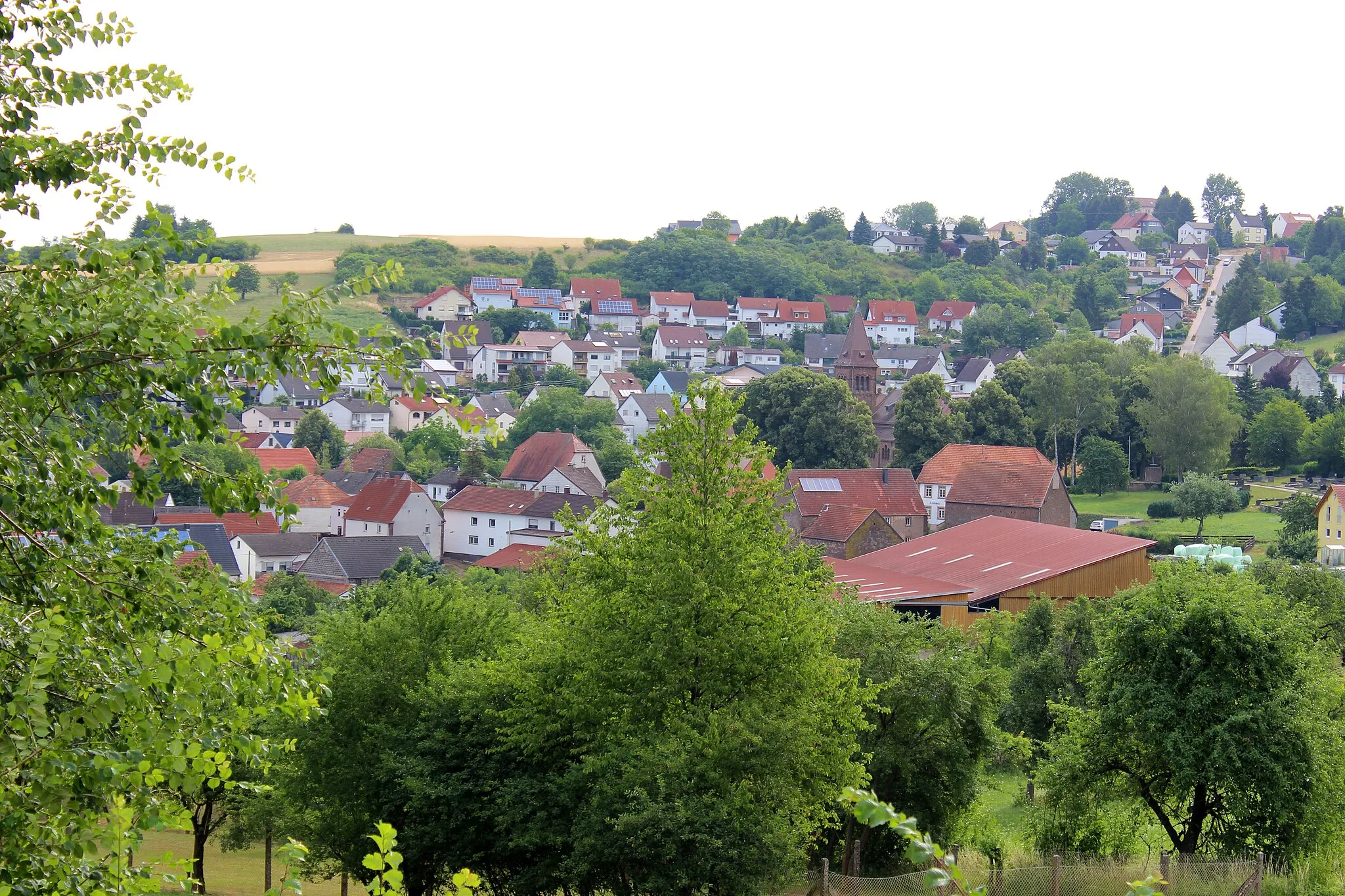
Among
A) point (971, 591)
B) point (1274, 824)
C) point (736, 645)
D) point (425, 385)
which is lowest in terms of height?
point (971, 591)

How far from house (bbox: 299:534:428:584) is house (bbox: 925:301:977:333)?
105m

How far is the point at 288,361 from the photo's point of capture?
A: 6.18m

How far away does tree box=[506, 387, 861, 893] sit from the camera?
14977 mm

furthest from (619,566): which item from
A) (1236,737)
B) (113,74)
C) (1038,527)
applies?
(1038,527)

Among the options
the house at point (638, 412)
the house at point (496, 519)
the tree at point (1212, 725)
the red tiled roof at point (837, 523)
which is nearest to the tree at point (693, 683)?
the tree at point (1212, 725)

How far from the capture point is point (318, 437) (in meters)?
103

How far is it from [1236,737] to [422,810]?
11.1 metres

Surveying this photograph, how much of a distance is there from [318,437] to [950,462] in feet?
165

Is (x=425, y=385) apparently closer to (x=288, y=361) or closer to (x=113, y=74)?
(x=288, y=361)

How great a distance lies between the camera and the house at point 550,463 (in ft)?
273

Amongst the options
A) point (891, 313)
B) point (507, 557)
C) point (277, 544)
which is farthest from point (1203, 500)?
point (891, 313)

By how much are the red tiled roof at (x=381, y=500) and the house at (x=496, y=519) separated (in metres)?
2.70

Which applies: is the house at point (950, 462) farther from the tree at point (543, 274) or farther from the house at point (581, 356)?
the tree at point (543, 274)

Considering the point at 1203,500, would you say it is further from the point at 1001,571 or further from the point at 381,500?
the point at 381,500
